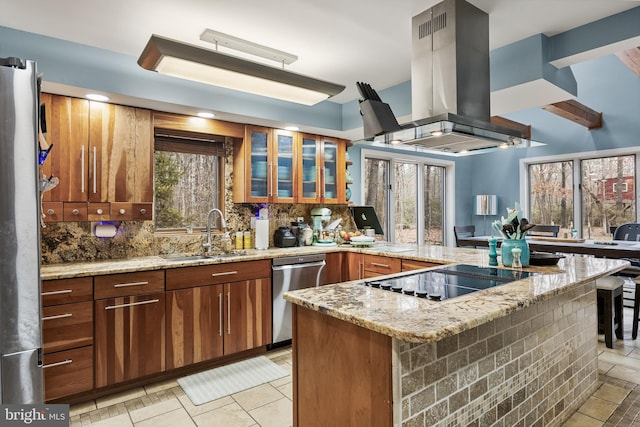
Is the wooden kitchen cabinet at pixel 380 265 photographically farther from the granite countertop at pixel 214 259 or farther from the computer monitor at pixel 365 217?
the computer monitor at pixel 365 217

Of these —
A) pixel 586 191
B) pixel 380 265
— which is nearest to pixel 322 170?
pixel 380 265

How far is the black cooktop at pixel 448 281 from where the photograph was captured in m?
1.74

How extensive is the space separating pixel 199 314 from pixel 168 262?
19.4 inches

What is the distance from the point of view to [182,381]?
111 inches

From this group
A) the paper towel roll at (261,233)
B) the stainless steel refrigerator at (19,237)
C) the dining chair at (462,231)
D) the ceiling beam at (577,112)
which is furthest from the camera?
the dining chair at (462,231)

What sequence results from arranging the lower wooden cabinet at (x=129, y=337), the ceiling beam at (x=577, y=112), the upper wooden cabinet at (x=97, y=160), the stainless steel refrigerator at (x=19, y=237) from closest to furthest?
1. the stainless steel refrigerator at (x=19, y=237)
2. the lower wooden cabinet at (x=129, y=337)
3. the upper wooden cabinet at (x=97, y=160)
4. the ceiling beam at (x=577, y=112)

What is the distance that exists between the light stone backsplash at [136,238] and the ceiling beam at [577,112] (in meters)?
3.57

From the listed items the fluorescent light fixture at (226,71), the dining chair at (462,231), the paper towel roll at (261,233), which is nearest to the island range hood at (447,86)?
the fluorescent light fixture at (226,71)

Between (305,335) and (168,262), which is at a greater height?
(168,262)

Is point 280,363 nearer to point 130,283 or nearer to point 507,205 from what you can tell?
point 130,283

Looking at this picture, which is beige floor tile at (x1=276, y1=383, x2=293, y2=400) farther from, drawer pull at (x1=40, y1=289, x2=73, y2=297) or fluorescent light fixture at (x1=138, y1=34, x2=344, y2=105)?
fluorescent light fixture at (x1=138, y1=34, x2=344, y2=105)

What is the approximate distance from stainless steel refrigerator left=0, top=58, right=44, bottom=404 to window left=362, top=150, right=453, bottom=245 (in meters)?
4.07

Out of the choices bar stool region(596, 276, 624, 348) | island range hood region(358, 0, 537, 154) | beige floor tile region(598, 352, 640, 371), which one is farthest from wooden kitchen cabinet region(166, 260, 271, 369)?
bar stool region(596, 276, 624, 348)

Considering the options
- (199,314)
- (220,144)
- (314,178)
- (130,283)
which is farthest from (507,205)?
(130,283)
